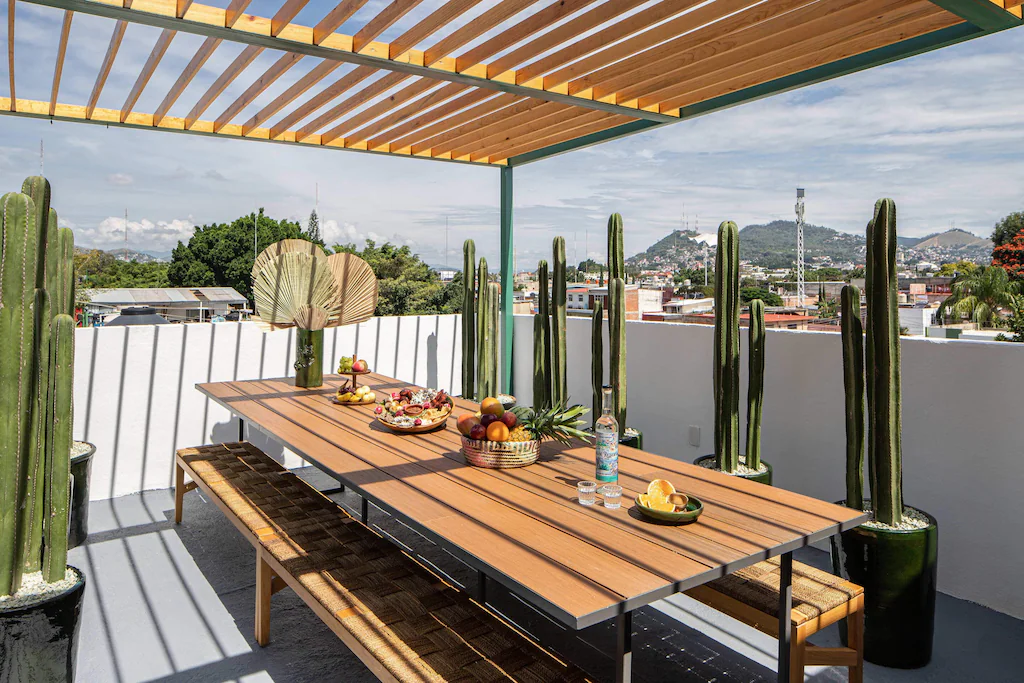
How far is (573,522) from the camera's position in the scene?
181 centimetres

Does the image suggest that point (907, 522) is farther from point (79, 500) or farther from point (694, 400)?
point (79, 500)

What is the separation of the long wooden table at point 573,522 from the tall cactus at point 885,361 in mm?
698

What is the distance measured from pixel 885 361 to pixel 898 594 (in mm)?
871

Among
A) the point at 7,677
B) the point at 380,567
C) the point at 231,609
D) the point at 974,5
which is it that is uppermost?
the point at 974,5

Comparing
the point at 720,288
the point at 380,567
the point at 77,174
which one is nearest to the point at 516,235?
the point at 720,288

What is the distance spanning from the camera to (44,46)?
83.8 ft

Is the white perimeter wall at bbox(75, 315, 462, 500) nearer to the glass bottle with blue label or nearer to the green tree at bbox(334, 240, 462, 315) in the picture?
the glass bottle with blue label

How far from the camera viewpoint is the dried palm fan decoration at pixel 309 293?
381cm

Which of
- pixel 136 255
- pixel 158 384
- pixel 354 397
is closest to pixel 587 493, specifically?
pixel 354 397

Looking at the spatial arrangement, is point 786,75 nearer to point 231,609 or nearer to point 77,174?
point 231,609

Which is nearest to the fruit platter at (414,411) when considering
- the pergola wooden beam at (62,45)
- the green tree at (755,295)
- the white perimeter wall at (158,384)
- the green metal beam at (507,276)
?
the green tree at (755,295)

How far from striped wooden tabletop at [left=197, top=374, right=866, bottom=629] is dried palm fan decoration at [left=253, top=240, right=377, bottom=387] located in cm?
117

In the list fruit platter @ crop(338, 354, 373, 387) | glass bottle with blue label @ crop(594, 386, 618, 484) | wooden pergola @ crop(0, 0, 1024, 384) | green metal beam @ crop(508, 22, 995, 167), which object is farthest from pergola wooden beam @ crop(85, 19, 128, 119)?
green metal beam @ crop(508, 22, 995, 167)

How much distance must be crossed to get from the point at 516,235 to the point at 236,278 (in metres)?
28.2
